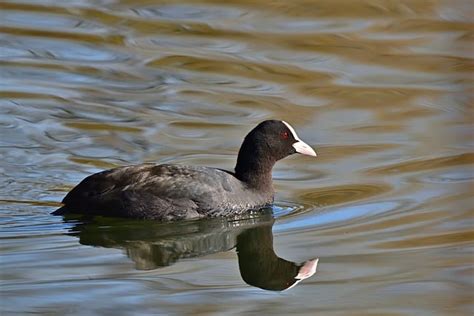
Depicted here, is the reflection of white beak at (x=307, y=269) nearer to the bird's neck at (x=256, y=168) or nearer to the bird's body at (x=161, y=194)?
the bird's body at (x=161, y=194)

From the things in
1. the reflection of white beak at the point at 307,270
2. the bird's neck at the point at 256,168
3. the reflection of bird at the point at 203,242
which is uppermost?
the bird's neck at the point at 256,168

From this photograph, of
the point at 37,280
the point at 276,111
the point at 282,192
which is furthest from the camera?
the point at 276,111

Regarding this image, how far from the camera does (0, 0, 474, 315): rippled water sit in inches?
275

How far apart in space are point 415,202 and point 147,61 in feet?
14.6

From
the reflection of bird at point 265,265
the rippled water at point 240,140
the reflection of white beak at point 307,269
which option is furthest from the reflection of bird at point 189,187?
the reflection of white beak at point 307,269

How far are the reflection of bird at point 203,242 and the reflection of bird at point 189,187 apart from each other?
0.08 meters

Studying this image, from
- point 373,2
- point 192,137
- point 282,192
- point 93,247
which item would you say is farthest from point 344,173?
point 373,2

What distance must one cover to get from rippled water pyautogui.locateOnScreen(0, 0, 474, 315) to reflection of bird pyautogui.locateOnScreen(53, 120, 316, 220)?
0.12m

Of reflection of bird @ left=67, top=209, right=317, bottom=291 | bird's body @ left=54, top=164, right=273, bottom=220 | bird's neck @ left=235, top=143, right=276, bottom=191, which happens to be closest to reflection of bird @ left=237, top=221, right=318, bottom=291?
reflection of bird @ left=67, top=209, right=317, bottom=291

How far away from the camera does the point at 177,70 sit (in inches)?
480

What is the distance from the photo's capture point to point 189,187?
855cm

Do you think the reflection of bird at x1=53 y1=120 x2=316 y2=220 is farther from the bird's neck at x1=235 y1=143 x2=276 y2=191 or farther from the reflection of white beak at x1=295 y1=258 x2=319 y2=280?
the reflection of white beak at x1=295 y1=258 x2=319 y2=280

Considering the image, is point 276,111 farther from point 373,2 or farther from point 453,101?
point 373,2

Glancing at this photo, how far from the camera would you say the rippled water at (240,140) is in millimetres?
6996
